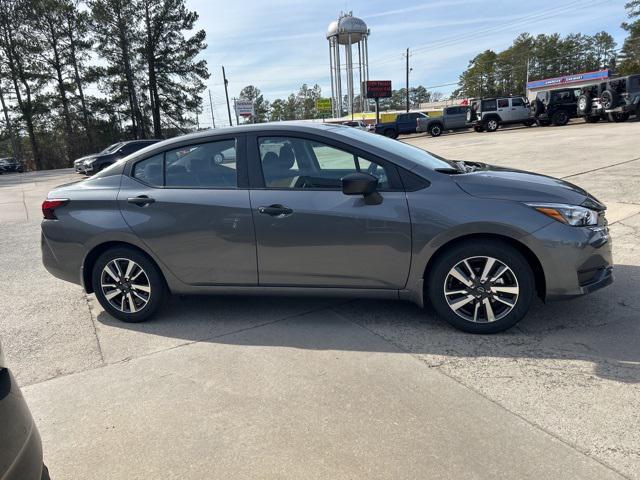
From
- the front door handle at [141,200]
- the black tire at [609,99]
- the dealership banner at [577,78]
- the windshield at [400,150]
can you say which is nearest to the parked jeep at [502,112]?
the black tire at [609,99]

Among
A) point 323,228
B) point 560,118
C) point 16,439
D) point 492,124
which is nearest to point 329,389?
point 323,228

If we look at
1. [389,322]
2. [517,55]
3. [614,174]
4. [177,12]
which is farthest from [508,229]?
[517,55]

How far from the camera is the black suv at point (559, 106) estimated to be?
27.9 metres

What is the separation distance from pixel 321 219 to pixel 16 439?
237 centimetres

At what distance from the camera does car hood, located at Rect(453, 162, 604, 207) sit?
3.35 metres

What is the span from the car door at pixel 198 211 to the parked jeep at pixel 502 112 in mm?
30483

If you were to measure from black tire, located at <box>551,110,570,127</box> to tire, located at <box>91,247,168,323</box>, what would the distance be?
29.7 meters

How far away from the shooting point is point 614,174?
→ 9.55 meters

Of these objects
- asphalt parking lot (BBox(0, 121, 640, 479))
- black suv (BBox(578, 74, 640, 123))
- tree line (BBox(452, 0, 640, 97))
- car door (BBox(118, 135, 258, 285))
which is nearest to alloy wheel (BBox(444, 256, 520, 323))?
asphalt parking lot (BBox(0, 121, 640, 479))

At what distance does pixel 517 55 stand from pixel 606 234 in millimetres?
103220

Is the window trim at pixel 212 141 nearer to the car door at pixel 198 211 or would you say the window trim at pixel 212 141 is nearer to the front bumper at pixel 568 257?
the car door at pixel 198 211

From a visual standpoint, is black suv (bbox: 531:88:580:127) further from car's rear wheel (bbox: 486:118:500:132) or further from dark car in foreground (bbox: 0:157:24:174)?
dark car in foreground (bbox: 0:157:24:174)

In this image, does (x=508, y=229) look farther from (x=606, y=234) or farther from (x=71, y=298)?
(x=71, y=298)

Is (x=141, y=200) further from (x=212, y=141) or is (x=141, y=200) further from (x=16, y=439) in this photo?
(x=16, y=439)
